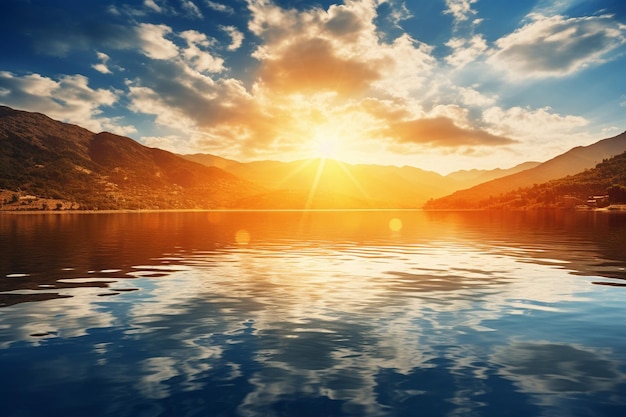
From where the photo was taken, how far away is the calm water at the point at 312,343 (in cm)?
1320

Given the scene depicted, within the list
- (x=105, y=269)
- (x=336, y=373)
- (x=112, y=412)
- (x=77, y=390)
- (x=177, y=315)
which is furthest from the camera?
(x=105, y=269)

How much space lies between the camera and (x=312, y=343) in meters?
18.9

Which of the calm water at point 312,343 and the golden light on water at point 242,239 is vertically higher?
the calm water at point 312,343

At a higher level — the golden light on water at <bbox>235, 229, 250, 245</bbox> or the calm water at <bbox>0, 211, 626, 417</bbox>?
the calm water at <bbox>0, 211, 626, 417</bbox>

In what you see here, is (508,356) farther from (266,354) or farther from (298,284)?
(298,284)

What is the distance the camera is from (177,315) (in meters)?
24.2

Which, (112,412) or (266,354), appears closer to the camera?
(112,412)

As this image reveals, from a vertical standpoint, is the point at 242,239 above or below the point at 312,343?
below

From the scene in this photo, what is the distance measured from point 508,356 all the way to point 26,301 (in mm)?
27161

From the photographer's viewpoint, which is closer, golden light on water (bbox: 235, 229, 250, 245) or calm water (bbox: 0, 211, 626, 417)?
calm water (bbox: 0, 211, 626, 417)

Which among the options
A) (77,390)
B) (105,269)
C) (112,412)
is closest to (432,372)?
(112,412)

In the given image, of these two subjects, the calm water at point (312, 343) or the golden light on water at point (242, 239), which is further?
the golden light on water at point (242, 239)

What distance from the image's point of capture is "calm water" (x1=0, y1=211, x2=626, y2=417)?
43.3ft

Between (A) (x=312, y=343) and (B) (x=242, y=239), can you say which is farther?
(B) (x=242, y=239)
